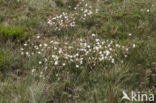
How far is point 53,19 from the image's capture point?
578 cm

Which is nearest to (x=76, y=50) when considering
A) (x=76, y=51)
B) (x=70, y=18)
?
(x=76, y=51)

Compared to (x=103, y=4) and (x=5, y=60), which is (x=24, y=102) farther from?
(x=103, y=4)

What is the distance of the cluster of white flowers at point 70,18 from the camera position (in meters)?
5.57

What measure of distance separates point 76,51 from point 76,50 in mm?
18

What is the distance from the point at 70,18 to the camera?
5785 mm

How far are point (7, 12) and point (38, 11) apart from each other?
0.71 meters

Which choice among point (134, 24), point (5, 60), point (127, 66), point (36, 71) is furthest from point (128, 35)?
point (5, 60)

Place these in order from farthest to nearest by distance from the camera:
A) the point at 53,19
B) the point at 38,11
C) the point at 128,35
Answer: the point at 38,11, the point at 53,19, the point at 128,35

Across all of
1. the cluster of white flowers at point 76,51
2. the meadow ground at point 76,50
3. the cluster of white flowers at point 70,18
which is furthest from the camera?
the cluster of white flowers at point 70,18

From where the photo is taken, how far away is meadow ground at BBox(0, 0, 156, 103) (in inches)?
153

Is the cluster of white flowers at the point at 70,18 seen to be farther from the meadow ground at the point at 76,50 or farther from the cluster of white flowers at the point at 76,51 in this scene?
the cluster of white flowers at the point at 76,51

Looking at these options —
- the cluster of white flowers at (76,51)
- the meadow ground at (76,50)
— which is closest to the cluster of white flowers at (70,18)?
the meadow ground at (76,50)

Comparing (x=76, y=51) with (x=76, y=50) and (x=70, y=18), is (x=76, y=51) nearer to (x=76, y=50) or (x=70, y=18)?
(x=76, y=50)

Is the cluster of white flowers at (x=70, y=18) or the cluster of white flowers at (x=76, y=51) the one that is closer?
the cluster of white flowers at (x=76, y=51)
